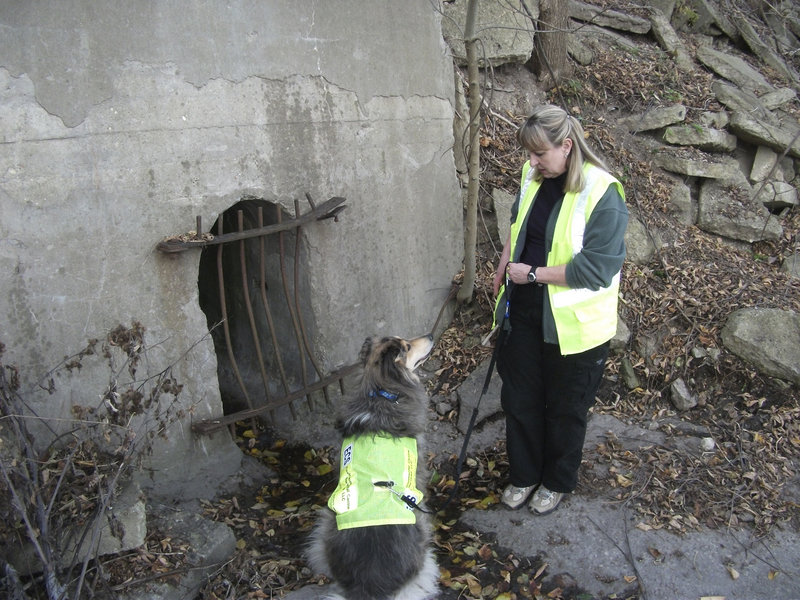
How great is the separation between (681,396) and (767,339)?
32.8 inches

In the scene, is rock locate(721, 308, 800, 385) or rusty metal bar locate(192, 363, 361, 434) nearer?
rusty metal bar locate(192, 363, 361, 434)

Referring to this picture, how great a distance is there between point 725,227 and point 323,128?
429 cm

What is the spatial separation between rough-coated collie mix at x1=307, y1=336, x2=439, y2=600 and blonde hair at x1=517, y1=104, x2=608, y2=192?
1338 mm

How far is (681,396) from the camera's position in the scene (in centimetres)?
519

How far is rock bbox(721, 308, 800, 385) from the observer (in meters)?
5.10

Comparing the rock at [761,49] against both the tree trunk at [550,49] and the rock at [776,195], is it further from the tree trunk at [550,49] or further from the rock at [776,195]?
the tree trunk at [550,49]

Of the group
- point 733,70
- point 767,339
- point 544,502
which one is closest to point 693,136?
point 733,70

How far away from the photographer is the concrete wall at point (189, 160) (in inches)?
137

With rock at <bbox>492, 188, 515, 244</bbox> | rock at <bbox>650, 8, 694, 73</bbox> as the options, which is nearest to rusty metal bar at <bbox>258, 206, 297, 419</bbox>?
rock at <bbox>492, 188, 515, 244</bbox>

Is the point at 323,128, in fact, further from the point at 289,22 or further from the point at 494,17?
the point at 494,17

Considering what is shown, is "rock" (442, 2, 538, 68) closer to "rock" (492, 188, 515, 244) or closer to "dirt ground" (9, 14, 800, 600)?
"dirt ground" (9, 14, 800, 600)

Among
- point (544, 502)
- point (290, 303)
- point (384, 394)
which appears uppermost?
point (290, 303)

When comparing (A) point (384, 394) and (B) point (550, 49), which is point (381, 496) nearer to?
(A) point (384, 394)

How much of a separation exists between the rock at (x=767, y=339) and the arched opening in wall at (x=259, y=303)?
342 centimetres
